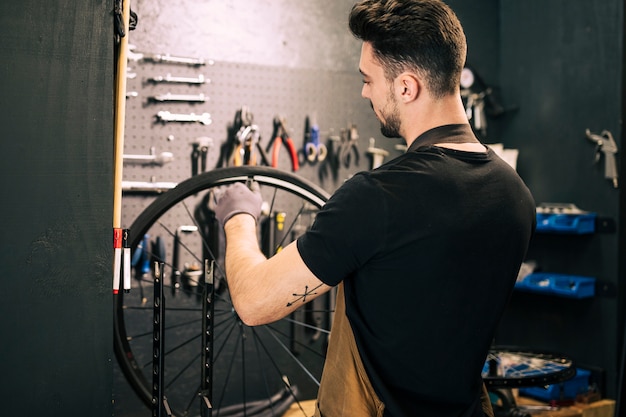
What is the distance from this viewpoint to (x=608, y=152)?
392 cm

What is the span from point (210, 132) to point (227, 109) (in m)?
0.16

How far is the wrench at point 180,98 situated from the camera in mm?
3504

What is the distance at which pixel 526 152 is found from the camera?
450 centimetres

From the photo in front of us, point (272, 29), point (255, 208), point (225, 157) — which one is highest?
point (272, 29)

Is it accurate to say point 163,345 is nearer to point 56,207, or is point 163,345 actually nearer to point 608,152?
point 56,207

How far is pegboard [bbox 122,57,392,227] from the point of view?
348cm

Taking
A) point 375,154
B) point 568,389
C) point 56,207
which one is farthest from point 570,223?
point 56,207

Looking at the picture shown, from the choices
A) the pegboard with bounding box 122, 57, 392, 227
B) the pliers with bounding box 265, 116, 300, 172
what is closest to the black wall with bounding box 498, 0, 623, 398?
the pegboard with bounding box 122, 57, 392, 227

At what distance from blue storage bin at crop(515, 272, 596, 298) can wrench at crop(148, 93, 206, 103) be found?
7.06 feet

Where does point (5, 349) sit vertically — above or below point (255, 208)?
below

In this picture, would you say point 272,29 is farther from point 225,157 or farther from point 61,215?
point 61,215

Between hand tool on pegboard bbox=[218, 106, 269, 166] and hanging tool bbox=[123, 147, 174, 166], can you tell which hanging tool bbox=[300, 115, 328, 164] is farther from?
hanging tool bbox=[123, 147, 174, 166]

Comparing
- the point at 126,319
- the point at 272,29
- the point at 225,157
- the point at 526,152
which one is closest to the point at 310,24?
the point at 272,29

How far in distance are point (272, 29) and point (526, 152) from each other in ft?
5.96
